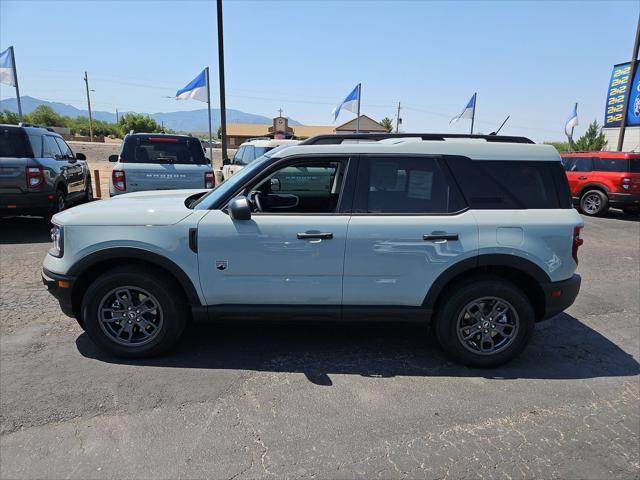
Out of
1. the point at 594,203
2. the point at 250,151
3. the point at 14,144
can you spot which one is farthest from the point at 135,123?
the point at 594,203

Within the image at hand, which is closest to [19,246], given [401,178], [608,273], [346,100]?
[401,178]

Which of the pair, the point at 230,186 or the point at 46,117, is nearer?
the point at 230,186

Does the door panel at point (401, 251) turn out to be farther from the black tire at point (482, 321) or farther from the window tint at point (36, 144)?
the window tint at point (36, 144)

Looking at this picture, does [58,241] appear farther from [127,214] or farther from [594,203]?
[594,203]

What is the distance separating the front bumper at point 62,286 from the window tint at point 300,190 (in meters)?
1.73

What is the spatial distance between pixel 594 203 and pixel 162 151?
38.8ft

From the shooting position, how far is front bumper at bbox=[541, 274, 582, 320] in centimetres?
362

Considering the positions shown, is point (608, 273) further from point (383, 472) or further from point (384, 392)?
point (383, 472)

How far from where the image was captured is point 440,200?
11.8 feet

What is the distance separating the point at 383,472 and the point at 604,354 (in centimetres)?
275

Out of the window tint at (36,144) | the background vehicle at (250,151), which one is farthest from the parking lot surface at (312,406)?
the background vehicle at (250,151)

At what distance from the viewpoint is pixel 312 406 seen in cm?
314

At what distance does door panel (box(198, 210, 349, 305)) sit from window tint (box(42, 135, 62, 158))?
6389 millimetres

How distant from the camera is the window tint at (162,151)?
8.51 m
